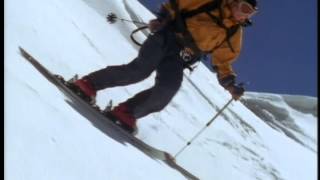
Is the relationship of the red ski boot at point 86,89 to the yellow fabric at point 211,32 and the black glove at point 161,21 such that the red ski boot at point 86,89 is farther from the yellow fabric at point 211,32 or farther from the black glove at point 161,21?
the yellow fabric at point 211,32

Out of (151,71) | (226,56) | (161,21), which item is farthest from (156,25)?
(226,56)

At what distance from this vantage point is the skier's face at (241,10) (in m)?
5.88

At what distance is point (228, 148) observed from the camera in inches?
323

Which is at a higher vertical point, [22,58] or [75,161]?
[22,58]

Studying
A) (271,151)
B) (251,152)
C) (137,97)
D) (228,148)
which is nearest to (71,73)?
(137,97)

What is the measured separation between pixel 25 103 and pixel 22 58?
125 centimetres

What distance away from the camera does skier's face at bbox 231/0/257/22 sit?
5.88 meters

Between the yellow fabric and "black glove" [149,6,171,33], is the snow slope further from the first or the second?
the yellow fabric

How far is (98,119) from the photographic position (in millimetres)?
5418

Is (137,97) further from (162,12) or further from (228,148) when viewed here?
(228,148)

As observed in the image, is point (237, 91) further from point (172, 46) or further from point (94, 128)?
point (94, 128)

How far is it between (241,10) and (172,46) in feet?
2.09

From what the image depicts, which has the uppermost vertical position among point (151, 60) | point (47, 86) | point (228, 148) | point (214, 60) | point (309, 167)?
point (47, 86)

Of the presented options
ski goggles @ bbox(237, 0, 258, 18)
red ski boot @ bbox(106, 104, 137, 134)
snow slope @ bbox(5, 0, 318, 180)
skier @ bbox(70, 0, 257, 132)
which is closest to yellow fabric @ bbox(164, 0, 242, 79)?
skier @ bbox(70, 0, 257, 132)
